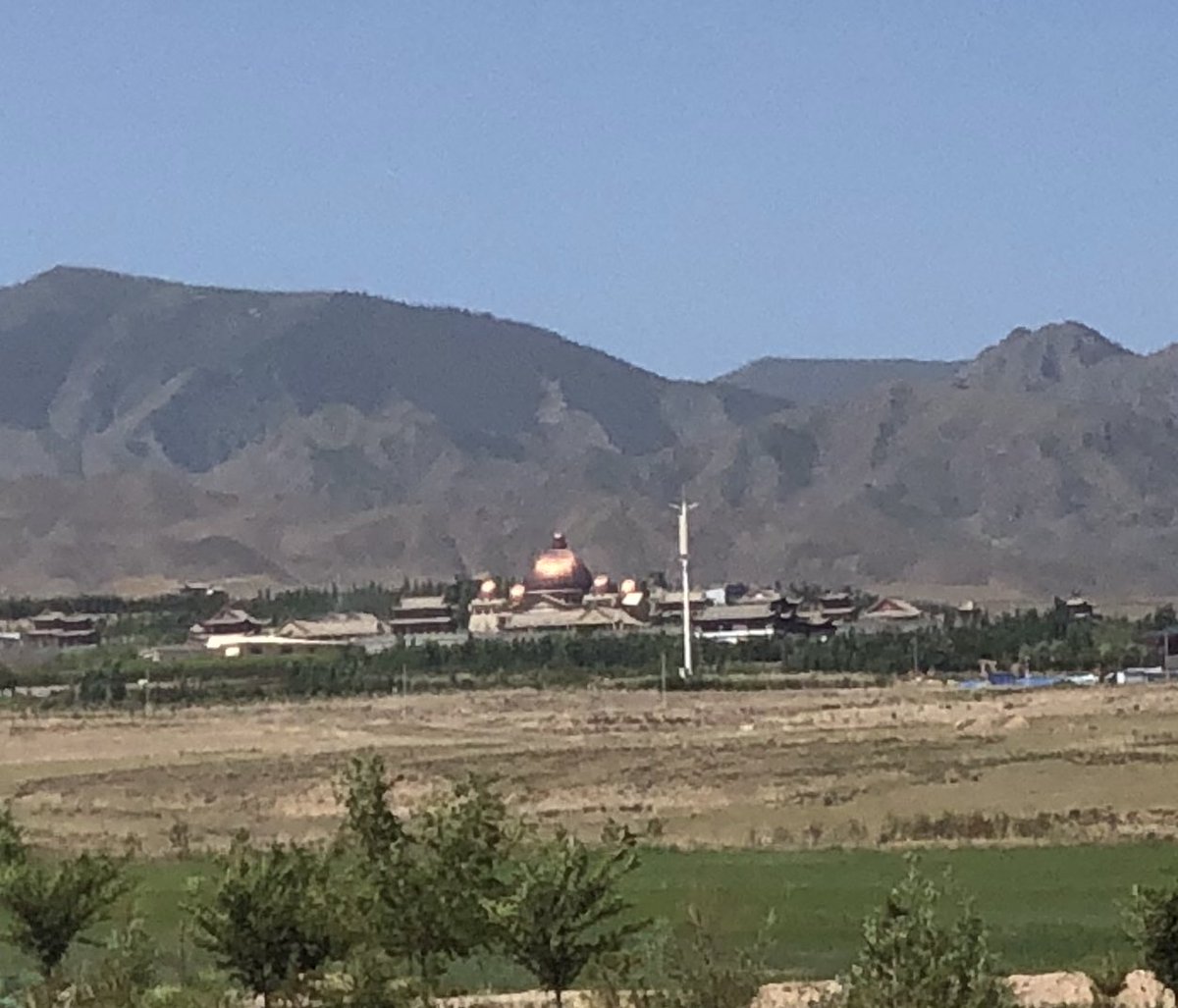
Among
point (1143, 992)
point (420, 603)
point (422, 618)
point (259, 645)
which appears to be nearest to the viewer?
point (1143, 992)

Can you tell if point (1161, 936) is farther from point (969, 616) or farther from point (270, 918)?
point (969, 616)

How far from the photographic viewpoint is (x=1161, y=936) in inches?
984

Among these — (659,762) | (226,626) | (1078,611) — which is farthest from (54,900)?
(1078,611)

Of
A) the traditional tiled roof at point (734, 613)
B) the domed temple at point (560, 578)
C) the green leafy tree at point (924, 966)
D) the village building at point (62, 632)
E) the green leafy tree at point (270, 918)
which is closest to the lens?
the green leafy tree at point (924, 966)

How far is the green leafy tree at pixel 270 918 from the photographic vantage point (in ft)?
83.7

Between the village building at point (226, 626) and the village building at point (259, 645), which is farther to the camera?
the village building at point (226, 626)

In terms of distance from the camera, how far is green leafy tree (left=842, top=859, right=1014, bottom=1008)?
714 inches

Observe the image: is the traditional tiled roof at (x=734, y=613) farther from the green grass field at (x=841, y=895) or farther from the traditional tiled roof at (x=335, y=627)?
the green grass field at (x=841, y=895)

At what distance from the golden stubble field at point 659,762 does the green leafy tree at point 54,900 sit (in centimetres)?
2014

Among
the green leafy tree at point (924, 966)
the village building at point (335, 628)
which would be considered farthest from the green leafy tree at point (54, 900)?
the village building at point (335, 628)

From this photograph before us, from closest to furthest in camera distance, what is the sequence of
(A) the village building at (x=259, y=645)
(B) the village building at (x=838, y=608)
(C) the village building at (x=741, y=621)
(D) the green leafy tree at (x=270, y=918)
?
(D) the green leafy tree at (x=270, y=918) < (A) the village building at (x=259, y=645) < (C) the village building at (x=741, y=621) < (B) the village building at (x=838, y=608)

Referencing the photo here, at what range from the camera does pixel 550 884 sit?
2461 centimetres

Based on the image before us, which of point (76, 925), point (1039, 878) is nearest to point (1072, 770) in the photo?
point (1039, 878)

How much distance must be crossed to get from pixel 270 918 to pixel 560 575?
148335mm
